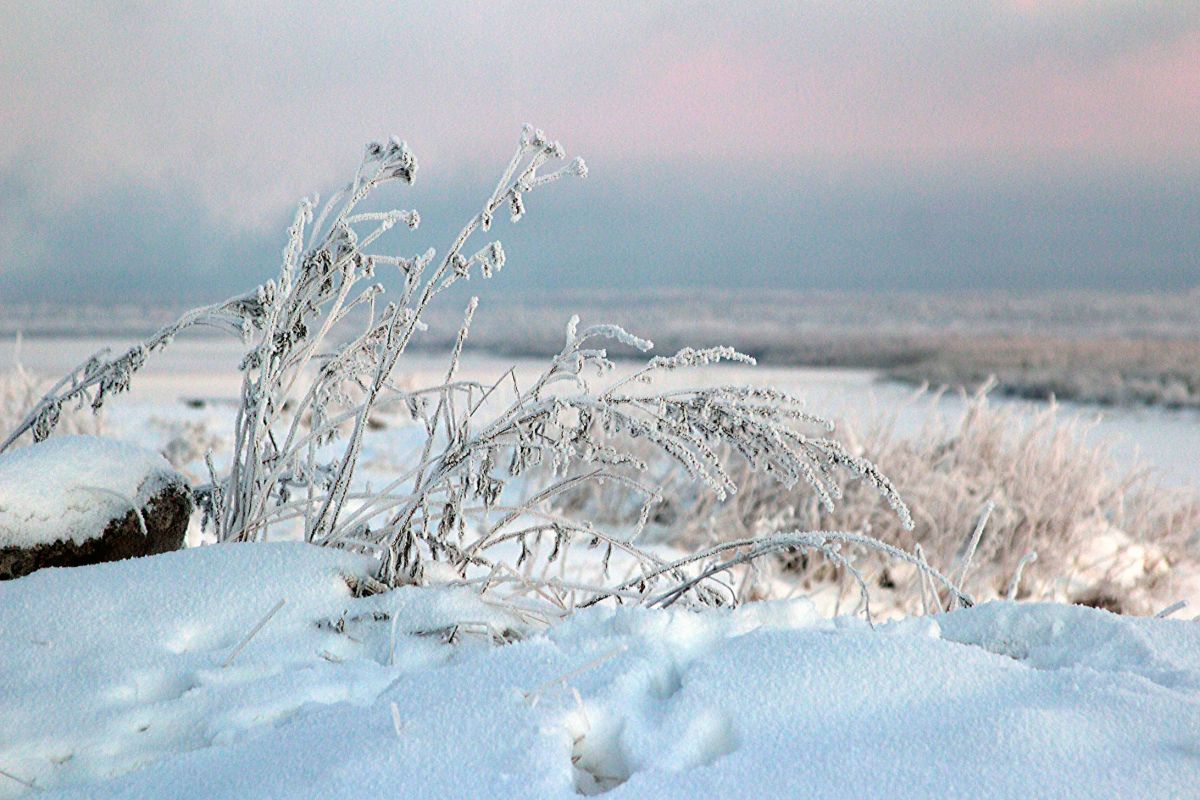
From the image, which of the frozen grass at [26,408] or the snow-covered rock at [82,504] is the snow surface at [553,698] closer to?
the snow-covered rock at [82,504]

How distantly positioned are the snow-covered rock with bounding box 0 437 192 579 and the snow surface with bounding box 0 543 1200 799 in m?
0.36

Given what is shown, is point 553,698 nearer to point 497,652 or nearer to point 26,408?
point 497,652

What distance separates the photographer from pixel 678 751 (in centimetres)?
140

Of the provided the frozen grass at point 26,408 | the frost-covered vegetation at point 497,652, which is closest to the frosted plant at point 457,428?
the frost-covered vegetation at point 497,652

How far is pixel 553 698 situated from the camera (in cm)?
150

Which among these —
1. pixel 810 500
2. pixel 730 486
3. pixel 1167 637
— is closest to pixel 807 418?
pixel 730 486

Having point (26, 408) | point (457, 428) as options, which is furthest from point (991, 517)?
point (26, 408)

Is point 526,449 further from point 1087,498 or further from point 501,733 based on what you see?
point 1087,498

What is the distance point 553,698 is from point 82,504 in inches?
61.1

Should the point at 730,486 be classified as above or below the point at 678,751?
above

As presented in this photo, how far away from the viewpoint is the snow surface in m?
1.35

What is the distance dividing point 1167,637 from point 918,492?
3346 millimetres

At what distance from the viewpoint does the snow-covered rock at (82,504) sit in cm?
242

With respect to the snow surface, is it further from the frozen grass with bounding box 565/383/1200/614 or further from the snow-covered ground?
the frozen grass with bounding box 565/383/1200/614
